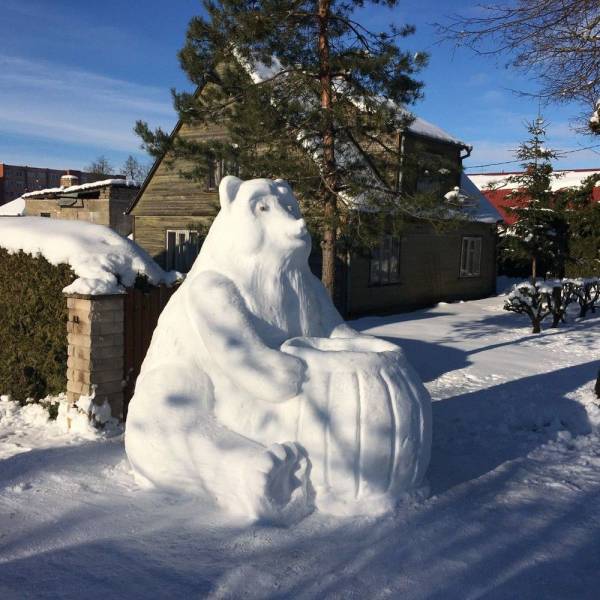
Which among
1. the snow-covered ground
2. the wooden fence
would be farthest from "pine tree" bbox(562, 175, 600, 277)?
the wooden fence

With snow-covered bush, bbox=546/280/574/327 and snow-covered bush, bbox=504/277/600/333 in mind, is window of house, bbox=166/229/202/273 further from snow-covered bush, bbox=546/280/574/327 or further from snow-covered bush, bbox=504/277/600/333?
snow-covered bush, bbox=546/280/574/327

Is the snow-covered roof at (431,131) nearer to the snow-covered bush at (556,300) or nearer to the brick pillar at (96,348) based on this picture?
the snow-covered bush at (556,300)

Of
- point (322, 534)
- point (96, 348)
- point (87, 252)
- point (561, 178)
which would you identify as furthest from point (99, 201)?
point (561, 178)

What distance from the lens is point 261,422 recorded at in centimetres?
386

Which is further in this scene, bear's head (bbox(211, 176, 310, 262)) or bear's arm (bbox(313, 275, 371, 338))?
bear's arm (bbox(313, 275, 371, 338))

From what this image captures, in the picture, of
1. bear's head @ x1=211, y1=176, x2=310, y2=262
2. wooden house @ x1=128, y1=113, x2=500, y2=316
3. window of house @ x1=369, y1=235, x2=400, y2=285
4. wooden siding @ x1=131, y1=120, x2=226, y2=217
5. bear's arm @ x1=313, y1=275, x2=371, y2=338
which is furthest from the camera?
wooden siding @ x1=131, y1=120, x2=226, y2=217

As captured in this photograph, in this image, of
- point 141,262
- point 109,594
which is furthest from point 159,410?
point 141,262

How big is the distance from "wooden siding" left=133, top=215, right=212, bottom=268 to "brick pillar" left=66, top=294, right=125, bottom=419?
1159 centimetres

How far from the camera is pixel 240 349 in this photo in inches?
149

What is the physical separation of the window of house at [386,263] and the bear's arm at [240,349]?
38.2ft

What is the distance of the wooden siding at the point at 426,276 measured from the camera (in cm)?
1484

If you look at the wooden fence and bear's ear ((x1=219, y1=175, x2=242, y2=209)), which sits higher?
bear's ear ((x1=219, y1=175, x2=242, y2=209))

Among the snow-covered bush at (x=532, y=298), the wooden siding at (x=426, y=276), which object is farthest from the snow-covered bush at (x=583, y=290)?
the wooden siding at (x=426, y=276)

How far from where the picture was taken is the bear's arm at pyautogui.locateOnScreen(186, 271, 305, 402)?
12.2ft
